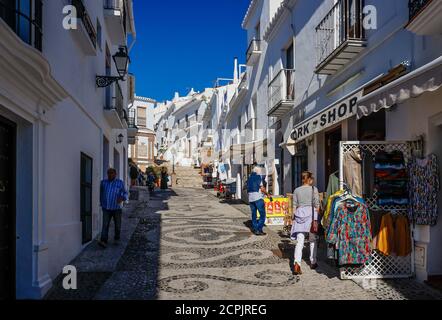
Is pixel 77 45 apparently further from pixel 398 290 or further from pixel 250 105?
pixel 250 105

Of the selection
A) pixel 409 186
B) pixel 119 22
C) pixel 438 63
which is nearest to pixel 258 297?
pixel 409 186

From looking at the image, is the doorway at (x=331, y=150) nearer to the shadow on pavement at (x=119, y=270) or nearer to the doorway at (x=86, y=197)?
the shadow on pavement at (x=119, y=270)

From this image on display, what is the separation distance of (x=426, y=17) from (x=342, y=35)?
11.7 feet

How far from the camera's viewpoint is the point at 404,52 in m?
6.61

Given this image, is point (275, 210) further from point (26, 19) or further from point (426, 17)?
point (26, 19)

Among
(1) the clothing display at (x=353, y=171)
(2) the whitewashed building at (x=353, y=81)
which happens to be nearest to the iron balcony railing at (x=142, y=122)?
(2) the whitewashed building at (x=353, y=81)

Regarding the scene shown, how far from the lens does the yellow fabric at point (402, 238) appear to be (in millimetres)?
5820

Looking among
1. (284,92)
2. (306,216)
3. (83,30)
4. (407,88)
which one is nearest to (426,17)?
(407,88)

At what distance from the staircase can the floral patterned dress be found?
2878 cm

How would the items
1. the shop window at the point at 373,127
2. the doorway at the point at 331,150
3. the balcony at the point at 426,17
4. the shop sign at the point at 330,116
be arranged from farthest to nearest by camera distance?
1. the doorway at the point at 331,150
2. the shop window at the point at 373,127
3. the shop sign at the point at 330,116
4. the balcony at the point at 426,17

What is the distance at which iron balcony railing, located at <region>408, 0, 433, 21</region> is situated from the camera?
5.34 meters

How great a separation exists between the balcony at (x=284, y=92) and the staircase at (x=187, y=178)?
21.4 meters

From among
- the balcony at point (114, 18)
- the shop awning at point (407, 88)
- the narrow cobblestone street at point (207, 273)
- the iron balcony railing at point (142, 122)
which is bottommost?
the narrow cobblestone street at point (207, 273)

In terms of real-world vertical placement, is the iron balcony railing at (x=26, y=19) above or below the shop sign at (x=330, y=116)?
above
